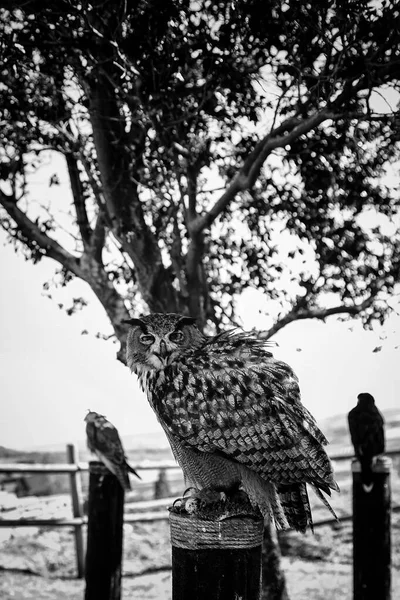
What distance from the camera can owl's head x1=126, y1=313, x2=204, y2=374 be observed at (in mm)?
2424

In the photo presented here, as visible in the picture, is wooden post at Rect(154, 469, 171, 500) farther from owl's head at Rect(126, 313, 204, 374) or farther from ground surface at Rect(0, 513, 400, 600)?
owl's head at Rect(126, 313, 204, 374)

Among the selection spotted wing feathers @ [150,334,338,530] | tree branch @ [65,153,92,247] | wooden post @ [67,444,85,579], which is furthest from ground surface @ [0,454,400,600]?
spotted wing feathers @ [150,334,338,530]

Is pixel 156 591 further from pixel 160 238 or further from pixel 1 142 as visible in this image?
pixel 1 142

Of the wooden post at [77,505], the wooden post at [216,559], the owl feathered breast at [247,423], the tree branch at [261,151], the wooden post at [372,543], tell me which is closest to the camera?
the wooden post at [216,559]

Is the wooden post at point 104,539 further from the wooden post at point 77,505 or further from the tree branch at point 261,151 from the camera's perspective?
the wooden post at point 77,505

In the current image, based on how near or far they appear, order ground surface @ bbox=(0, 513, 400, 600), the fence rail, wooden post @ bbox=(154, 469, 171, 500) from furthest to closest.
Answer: wooden post @ bbox=(154, 469, 171, 500)
the fence rail
ground surface @ bbox=(0, 513, 400, 600)

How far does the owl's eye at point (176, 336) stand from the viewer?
2.49 meters

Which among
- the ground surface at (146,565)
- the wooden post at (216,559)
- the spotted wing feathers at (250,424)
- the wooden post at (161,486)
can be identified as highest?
the spotted wing feathers at (250,424)

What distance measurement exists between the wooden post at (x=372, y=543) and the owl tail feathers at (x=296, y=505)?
1.49 metres

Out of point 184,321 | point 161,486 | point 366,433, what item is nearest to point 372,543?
point 366,433

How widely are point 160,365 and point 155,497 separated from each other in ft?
18.8

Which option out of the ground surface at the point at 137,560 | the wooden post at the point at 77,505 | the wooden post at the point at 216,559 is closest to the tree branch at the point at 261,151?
the wooden post at the point at 216,559

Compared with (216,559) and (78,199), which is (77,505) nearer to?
(78,199)

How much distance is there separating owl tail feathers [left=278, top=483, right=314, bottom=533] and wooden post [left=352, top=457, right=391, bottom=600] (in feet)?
4.90
